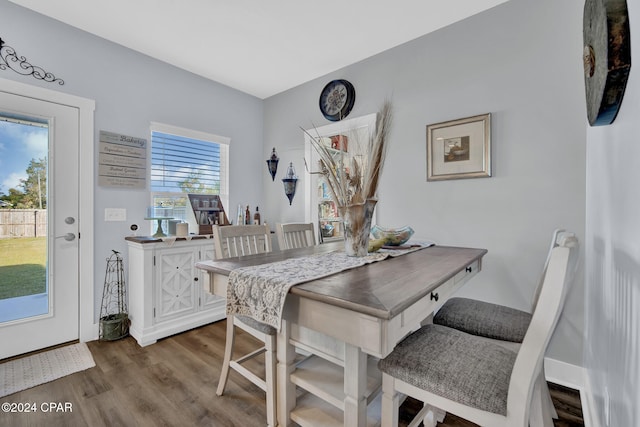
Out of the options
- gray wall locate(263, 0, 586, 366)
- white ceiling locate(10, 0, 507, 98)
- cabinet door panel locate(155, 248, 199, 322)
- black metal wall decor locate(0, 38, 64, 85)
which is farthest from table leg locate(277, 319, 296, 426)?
black metal wall decor locate(0, 38, 64, 85)

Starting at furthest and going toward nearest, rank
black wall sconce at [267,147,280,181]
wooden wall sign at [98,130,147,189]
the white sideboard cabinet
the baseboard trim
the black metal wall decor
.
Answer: black wall sconce at [267,147,280,181] → wooden wall sign at [98,130,147,189] → the white sideboard cabinet → the black metal wall decor → the baseboard trim

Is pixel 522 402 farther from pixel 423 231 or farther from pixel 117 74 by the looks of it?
pixel 117 74

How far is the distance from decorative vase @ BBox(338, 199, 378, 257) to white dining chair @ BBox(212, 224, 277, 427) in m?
0.59

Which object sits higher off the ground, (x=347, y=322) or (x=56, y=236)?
(x=56, y=236)

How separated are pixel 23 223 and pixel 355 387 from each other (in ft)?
9.03

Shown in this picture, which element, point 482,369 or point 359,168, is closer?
point 482,369

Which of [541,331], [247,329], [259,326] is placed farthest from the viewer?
[247,329]

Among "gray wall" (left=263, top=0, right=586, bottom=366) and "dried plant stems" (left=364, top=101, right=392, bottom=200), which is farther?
"gray wall" (left=263, top=0, right=586, bottom=366)

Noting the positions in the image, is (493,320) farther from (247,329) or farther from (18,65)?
(18,65)

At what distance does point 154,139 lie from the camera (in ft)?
9.44

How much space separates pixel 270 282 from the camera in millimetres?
1053

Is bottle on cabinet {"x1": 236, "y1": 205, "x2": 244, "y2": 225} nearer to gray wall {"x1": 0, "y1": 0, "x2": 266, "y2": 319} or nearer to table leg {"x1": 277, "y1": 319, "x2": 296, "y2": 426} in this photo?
gray wall {"x1": 0, "y1": 0, "x2": 266, "y2": 319}

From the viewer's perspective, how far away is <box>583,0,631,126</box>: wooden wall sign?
788mm

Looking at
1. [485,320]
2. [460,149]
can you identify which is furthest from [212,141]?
[485,320]
